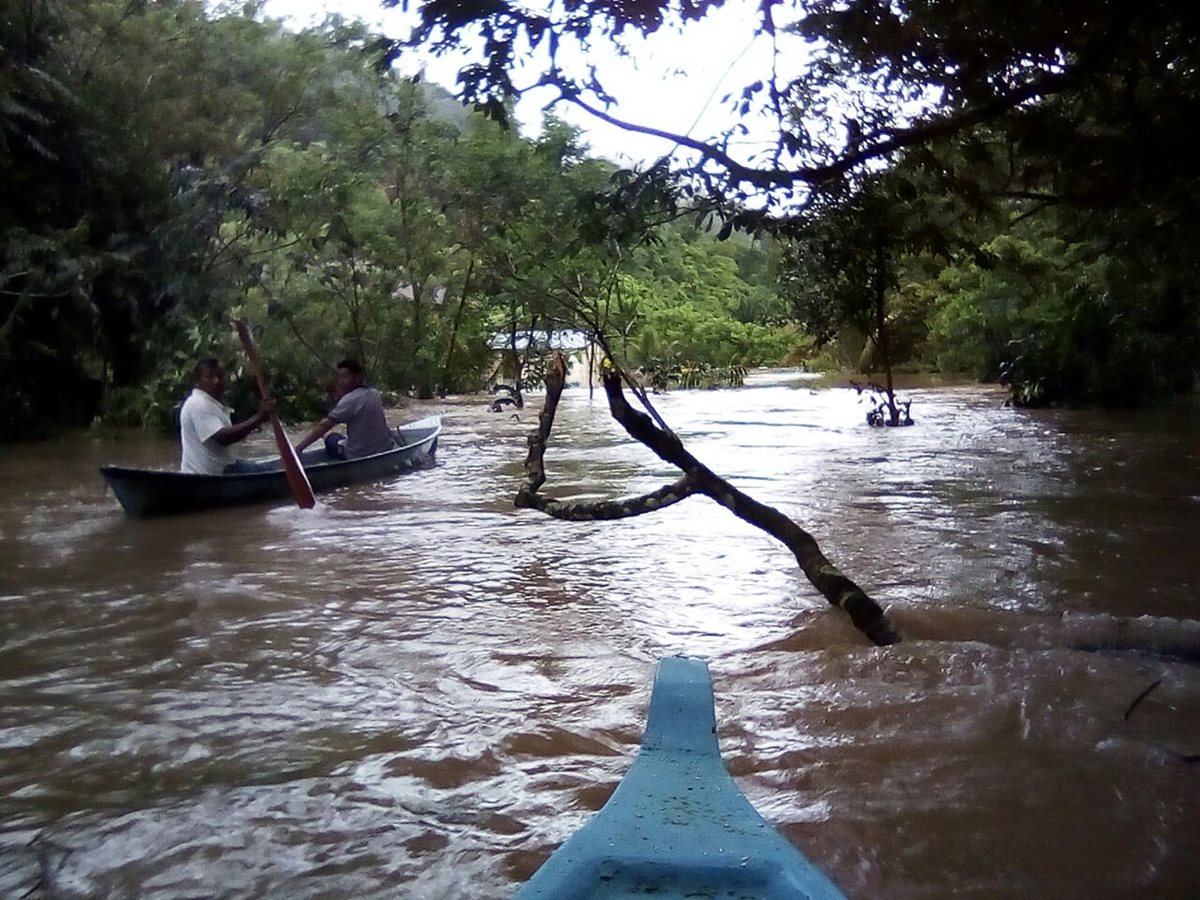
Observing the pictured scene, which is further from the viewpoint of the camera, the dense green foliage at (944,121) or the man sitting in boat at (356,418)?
the man sitting in boat at (356,418)

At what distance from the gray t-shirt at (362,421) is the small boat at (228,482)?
184 millimetres

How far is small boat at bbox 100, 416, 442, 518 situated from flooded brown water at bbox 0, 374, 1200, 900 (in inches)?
7.6

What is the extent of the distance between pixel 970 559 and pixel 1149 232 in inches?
173

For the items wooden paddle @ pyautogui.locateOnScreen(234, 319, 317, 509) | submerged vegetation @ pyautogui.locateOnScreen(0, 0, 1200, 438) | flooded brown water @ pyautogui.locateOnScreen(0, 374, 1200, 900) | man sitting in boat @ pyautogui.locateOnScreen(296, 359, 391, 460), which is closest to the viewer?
flooded brown water @ pyautogui.locateOnScreen(0, 374, 1200, 900)

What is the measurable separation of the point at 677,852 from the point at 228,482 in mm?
7104

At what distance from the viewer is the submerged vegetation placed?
9.48 metres

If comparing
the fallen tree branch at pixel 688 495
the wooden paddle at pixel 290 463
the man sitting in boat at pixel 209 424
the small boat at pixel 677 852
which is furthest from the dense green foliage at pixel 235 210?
the small boat at pixel 677 852

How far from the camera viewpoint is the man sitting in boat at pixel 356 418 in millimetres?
9914

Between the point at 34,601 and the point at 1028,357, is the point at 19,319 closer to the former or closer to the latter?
the point at 34,601

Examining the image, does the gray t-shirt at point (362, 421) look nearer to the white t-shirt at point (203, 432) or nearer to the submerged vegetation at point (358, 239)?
the white t-shirt at point (203, 432)

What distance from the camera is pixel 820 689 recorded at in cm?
440

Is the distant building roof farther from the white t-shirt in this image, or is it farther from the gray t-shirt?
the white t-shirt

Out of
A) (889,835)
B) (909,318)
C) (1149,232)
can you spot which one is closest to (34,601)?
(889,835)

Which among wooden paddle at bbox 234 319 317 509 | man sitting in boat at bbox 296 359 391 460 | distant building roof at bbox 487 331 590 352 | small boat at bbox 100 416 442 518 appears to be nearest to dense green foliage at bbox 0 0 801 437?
distant building roof at bbox 487 331 590 352
